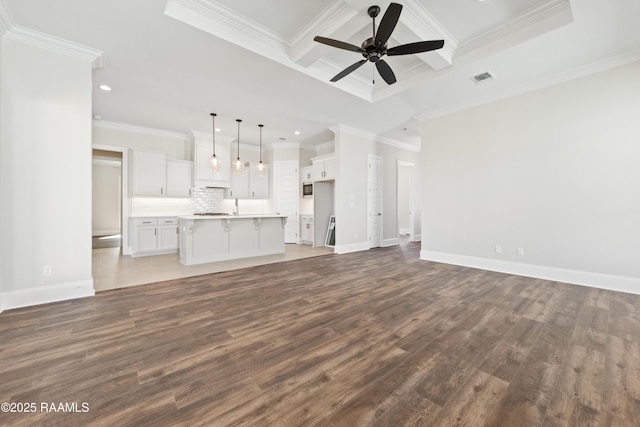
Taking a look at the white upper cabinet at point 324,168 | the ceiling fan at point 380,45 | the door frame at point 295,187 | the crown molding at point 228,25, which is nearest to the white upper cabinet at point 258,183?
the door frame at point 295,187

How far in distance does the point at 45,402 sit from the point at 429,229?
564cm

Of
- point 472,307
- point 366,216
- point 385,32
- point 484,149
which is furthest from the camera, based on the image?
point 366,216

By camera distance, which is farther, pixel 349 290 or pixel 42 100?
pixel 349 290

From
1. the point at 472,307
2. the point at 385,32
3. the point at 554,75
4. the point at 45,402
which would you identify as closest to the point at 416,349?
the point at 472,307

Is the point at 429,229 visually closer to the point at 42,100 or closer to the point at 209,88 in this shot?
the point at 209,88

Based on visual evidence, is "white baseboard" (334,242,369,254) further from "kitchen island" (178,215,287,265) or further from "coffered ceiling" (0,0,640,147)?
"coffered ceiling" (0,0,640,147)

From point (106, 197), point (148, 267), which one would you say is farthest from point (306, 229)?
point (106, 197)

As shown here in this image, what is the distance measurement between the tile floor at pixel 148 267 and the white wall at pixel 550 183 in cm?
325

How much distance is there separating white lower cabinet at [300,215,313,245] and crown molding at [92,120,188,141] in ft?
13.1

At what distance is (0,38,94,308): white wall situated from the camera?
2770 mm

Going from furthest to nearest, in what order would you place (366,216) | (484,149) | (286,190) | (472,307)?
(286,190) → (366,216) → (484,149) → (472,307)

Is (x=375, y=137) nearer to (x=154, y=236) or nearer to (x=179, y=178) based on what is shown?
(x=179, y=178)

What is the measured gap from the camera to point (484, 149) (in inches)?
182

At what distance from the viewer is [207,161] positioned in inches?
264
